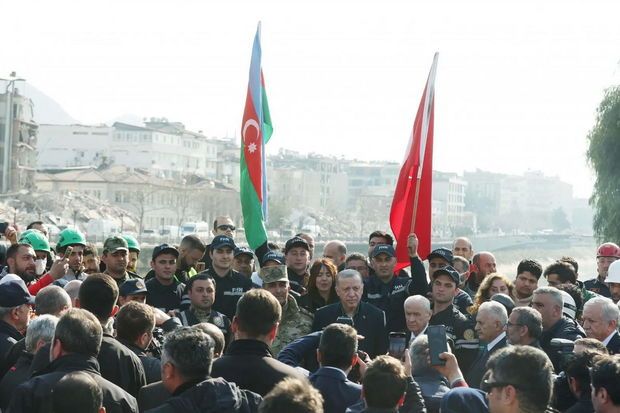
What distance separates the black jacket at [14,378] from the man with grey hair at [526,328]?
10.4 feet

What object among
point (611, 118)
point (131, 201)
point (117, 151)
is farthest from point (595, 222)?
point (117, 151)

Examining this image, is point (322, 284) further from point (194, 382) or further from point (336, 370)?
point (194, 382)

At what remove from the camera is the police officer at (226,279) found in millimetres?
10031

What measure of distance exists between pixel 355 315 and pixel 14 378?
10.0 ft

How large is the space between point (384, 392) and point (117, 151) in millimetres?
153523

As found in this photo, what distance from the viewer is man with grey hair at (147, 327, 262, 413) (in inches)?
213

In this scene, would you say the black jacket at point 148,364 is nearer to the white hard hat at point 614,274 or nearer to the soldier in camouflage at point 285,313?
the soldier in camouflage at point 285,313

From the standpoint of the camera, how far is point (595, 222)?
1204 inches

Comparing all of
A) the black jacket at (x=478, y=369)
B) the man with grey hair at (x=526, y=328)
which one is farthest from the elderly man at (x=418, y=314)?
the man with grey hair at (x=526, y=328)

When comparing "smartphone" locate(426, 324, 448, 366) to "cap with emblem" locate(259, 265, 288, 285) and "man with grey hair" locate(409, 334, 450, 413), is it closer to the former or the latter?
"man with grey hair" locate(409, 334, 450, 413)

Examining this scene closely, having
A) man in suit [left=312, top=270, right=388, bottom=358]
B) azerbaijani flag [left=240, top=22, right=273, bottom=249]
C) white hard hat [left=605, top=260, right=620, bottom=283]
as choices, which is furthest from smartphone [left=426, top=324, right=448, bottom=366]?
azerbaijani flag [left=240, top=22, right=273, bottom=249]

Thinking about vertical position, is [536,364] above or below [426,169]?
below

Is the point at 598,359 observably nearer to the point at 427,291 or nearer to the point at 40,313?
the point at 40,313

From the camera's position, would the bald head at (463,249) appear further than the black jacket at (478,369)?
Yes
